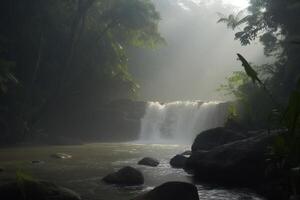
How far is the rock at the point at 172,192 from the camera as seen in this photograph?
8570 millimetres

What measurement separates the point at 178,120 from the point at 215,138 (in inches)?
744

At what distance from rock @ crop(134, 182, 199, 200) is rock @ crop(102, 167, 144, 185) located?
3.49 meters

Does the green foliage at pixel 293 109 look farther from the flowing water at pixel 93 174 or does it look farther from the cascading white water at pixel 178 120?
the cascading white water at pixel 178 120

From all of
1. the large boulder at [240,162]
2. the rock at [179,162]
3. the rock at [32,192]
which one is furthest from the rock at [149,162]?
the rock at [32,192]

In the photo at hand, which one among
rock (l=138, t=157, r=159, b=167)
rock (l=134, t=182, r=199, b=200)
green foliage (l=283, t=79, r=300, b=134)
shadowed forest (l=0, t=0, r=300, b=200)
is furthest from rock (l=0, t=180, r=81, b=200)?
rock (l=138, t=157, r=159, b=167)

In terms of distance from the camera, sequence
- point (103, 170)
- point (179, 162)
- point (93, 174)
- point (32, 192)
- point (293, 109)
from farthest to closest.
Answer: point (179, 162) < point (103, 170) < point (93, 174) < point (32, 192) < point (293, 109)

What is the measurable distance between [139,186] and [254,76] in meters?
8.46

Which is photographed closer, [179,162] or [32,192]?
[32,192]

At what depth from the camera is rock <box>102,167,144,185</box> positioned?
1217 centimetres

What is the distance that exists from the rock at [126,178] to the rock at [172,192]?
3.49m

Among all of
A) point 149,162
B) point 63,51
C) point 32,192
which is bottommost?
point 32,192

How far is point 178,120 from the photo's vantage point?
3588 cm

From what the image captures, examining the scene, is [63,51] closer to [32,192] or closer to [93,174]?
[93,174]

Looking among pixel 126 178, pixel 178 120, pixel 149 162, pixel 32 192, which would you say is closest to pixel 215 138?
pixel 149 162
